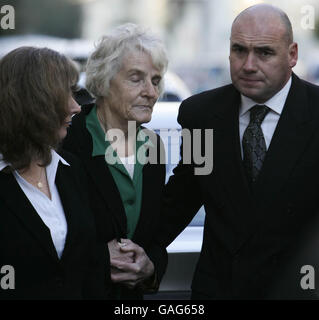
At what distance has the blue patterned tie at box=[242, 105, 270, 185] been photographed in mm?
3453

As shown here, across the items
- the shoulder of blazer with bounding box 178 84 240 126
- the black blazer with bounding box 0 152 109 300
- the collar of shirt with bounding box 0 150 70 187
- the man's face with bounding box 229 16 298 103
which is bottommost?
the black blazer with bounding box 0 152 109 300

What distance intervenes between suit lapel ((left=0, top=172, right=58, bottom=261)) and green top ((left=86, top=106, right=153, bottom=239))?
1.97ft

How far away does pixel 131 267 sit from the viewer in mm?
3445

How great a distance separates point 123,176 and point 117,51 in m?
0.61

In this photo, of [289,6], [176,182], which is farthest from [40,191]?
[289,6]

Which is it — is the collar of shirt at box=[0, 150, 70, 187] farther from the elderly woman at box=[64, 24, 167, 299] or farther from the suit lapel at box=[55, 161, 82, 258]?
the elderly woman at box=[64, 24, 167, 299]

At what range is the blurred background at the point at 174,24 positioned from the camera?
87.2 feet

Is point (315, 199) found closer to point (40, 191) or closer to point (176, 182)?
point (176, 182)

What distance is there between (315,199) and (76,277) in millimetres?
1150

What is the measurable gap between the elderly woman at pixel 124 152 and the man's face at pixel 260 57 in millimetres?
400

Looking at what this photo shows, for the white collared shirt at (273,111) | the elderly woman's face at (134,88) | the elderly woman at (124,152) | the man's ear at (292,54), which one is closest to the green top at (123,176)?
the elderly woman at (124,152)

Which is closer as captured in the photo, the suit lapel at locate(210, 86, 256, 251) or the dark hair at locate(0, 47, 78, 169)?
the dark hair at locate(0, 47, 78, 169)

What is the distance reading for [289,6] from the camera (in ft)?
76.3

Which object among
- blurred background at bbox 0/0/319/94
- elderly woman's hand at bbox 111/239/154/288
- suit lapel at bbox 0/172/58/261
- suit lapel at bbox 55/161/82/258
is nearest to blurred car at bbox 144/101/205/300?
elderly woman's hand at bbox 111/239/154/288
